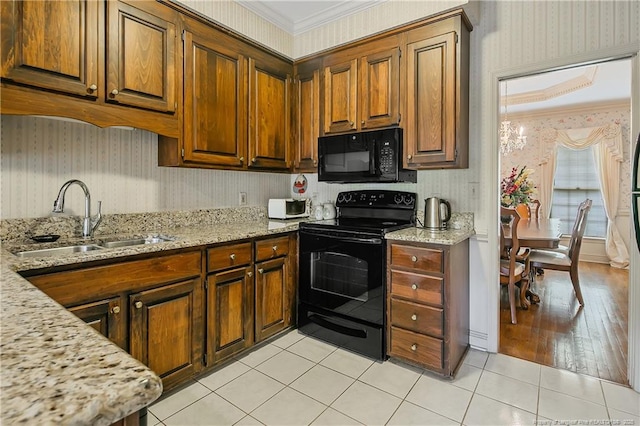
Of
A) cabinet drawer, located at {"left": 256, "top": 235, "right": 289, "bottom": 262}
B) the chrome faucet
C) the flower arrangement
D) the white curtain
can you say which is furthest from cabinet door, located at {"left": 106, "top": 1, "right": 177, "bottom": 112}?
the white curtain

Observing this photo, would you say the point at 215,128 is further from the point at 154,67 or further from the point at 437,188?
the point at 437,188

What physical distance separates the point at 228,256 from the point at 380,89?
5.71 ft

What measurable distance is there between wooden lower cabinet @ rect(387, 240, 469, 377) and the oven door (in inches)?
3.6

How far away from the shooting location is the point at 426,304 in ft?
7.29

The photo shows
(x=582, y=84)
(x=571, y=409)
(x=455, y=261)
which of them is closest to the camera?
(x=571, y=409)

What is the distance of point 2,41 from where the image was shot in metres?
1.57

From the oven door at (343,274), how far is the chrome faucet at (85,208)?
56.2 inches

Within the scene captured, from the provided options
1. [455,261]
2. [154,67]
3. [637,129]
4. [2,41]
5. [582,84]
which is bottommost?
[455,261]

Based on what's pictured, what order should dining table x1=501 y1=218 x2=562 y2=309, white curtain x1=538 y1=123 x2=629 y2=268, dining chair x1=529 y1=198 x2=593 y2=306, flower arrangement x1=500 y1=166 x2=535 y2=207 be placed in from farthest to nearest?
1. white curtain x1=538 y1=123 x2=629 y2=268
2. flower arrangement x1=500 y1=166 x2=535 y2=207
3. dining chair x1=529 y1=198 x2=593 y2=306
4. dining table x1=501 y1=218 x2=562 y2=309

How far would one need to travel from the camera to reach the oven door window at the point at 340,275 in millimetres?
2453

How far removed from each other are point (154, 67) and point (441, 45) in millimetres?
1965

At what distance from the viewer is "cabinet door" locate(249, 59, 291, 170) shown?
9.28 ft

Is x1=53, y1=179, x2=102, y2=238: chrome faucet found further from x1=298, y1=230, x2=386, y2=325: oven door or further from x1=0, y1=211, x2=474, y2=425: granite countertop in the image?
x1=298, y1=230, x2=386, y2=325: oven door

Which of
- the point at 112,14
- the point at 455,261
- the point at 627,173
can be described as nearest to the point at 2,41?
the point at 112,14
